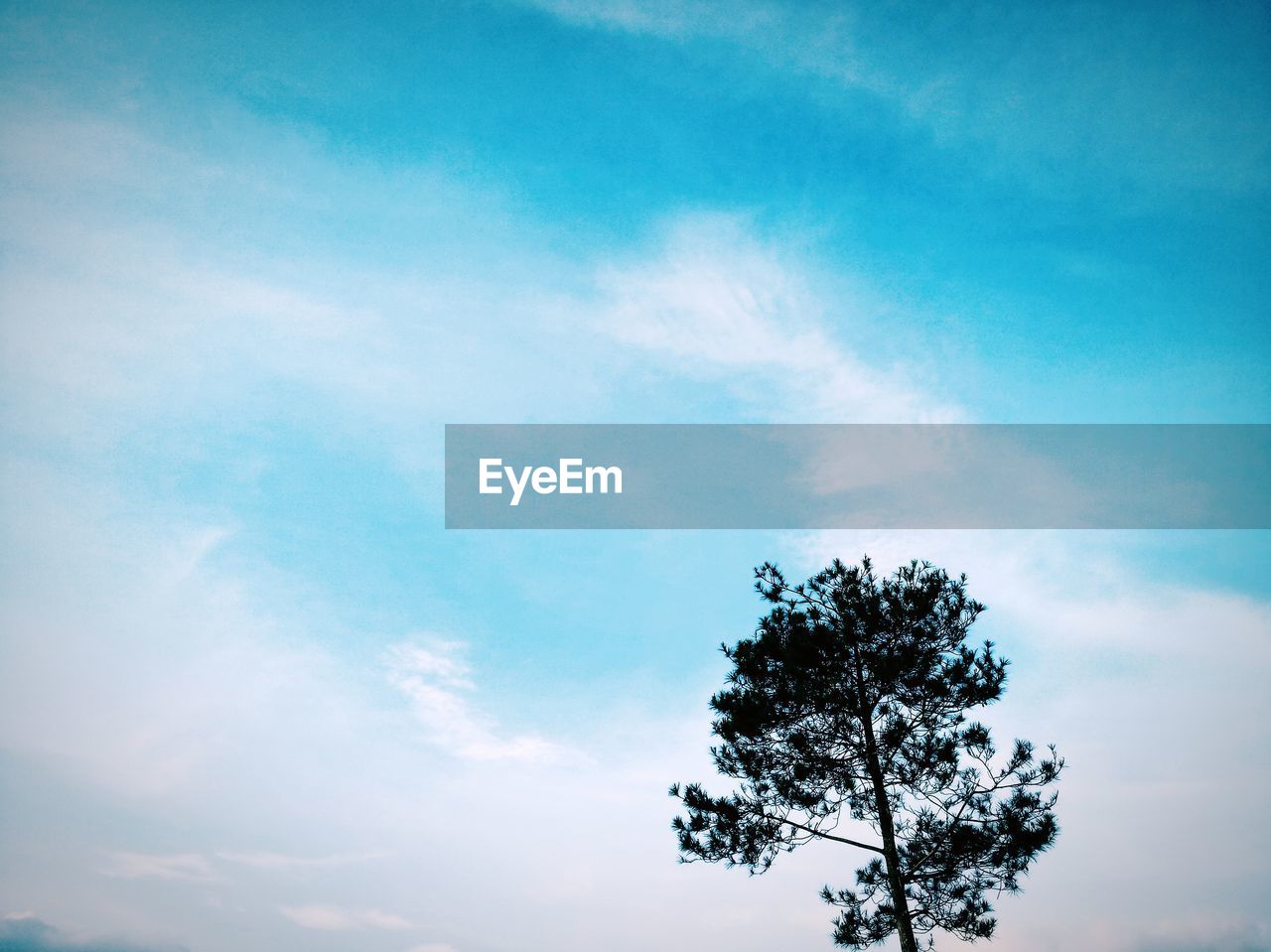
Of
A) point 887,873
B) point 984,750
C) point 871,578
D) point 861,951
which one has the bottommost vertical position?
point 861,951

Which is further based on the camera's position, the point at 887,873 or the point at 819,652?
the point at 819,652

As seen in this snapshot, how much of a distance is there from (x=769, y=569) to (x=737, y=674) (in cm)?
223

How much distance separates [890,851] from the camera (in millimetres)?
12352

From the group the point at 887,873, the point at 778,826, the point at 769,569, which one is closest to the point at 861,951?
the point at 887,873

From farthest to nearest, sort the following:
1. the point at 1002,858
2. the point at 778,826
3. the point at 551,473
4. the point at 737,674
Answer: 1. the point at 551,473
2. the point at 737,674
3. the point at 778,826
4. the point at 1002,858

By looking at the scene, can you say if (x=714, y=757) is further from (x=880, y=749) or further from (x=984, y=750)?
(x=984, y=750)

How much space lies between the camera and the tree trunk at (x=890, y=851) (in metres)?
12.0

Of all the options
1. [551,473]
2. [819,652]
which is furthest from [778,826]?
[551,473]

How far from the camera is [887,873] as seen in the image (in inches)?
485

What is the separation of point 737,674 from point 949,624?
423 cm

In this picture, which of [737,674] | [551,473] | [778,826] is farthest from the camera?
[551,473]

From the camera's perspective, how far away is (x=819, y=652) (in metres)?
13.2

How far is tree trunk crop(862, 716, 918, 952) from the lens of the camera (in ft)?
39.4

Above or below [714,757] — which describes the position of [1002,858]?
below
